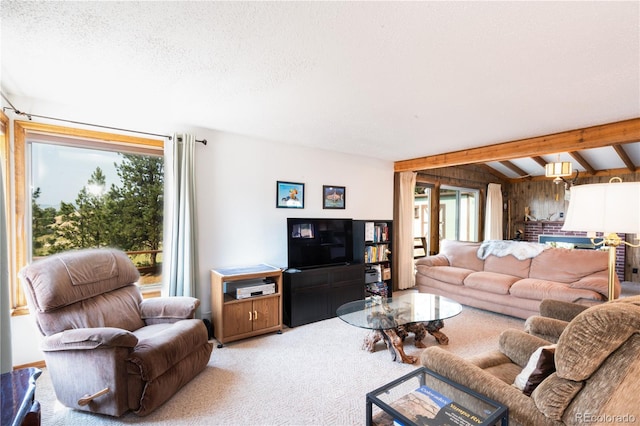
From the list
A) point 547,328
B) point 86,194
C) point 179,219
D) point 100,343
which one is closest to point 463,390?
point 547,328

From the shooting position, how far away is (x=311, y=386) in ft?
7.50

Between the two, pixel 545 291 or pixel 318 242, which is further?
pixel 318 242

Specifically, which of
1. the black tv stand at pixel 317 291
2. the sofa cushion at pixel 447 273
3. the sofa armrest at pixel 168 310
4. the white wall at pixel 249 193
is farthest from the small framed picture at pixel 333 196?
the sofa armrest at pixel 168 310

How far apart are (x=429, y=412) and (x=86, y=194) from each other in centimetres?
332

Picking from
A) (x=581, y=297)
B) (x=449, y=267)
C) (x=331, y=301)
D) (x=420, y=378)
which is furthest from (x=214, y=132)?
(x=581, y=297)

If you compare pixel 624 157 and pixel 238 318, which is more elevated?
pixel 624 157

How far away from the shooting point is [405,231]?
213 inches

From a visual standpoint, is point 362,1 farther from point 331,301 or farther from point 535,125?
point 331,301

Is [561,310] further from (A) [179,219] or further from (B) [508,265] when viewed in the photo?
(A) [179,219]

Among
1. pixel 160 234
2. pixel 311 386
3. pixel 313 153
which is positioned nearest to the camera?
pixel 311 386

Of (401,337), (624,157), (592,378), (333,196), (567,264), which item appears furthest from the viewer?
(624,157)

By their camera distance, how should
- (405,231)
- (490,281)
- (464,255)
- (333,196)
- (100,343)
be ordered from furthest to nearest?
(405,231)
(464,255)
(333,196)
(490,281)
(100,343)

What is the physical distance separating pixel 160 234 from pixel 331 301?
222 cm

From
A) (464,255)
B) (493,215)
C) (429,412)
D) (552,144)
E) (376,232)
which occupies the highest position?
(552,144)
